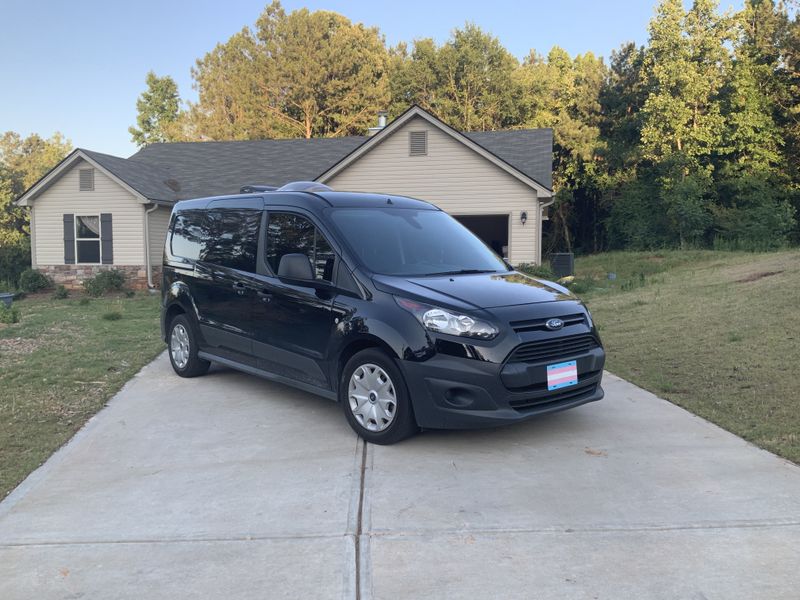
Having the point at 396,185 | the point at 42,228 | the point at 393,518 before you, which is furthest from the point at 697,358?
the point at 42,228

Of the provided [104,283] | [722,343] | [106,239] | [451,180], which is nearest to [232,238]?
[722,343]

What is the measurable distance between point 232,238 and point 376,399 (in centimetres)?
268

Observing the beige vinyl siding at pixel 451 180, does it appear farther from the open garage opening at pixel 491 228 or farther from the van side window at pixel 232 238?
the van side window at pixel 232 238

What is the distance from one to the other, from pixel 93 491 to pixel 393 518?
201 centimetres

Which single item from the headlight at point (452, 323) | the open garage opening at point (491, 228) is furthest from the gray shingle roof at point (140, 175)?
the headlight at point (452, 323)

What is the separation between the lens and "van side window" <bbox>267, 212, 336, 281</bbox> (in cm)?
554

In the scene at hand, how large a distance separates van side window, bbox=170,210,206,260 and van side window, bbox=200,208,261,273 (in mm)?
134

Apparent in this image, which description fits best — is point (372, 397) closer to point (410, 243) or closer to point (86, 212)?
point (410, 243)

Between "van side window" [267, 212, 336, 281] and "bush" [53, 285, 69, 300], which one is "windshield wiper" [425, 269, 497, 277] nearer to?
"van side window" [267, 212, 336, 281]

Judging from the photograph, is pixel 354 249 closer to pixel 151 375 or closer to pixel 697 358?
pixel 151 375

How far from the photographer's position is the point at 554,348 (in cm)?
491

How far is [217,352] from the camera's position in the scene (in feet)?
22.5

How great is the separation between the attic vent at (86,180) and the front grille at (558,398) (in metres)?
18.9

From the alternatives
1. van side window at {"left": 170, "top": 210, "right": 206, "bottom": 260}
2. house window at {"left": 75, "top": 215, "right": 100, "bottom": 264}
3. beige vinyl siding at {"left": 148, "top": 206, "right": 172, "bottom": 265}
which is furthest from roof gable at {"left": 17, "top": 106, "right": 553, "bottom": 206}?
van side window at {"left": 170, "top": 210, "right": 206, "bottom": 260}
